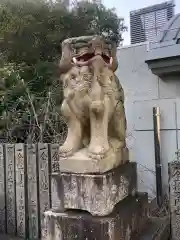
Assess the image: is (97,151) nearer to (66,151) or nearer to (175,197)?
(66,151)

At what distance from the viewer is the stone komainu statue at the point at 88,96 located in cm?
233

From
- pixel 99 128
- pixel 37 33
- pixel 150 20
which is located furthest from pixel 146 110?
pixel 37 33

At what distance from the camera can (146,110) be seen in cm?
515

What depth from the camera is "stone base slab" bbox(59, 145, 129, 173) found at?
7.43 ft

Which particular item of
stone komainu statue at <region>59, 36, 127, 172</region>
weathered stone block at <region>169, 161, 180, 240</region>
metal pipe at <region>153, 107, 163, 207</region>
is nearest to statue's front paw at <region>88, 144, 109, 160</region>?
stone komainu statue at <region>59, 36, 127, 172</region>

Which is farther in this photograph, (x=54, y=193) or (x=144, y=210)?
(x=144, y=210)

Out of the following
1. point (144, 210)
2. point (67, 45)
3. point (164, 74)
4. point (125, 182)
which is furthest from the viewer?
point (164, 74)

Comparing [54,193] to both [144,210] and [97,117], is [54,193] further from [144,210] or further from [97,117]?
[144,210]

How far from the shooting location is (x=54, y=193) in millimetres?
2443

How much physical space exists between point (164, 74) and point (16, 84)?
11.7 ft

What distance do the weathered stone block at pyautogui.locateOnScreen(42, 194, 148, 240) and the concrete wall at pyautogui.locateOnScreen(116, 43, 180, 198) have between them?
2430 mm

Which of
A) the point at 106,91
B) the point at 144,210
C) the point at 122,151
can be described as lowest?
the point at 144,210

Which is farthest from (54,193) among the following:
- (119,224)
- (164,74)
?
(164,74)

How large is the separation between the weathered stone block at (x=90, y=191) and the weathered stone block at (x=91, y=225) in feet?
0.21
